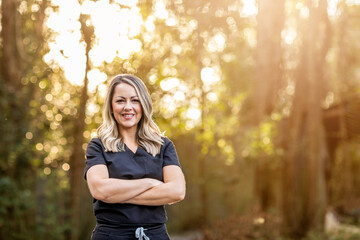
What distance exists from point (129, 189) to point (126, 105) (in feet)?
1.69

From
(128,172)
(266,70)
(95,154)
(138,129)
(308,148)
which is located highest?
(266,70)

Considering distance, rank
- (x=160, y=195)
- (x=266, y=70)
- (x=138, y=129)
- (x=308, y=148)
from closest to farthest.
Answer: (x=160, y=195)
(x=138, y=129)
(x=308, y=148)
(x=266, y=70)

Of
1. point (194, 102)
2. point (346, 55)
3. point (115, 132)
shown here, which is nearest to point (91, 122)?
point (194, 102)

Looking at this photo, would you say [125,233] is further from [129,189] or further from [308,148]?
[308,148]

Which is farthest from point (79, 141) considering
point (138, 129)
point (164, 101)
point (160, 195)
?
point (160, 195)

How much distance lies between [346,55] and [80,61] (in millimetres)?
16693

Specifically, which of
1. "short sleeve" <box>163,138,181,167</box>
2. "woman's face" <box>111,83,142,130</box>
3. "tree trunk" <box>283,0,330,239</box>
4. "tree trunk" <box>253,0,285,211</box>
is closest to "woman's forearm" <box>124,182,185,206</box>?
"short sleeve" <box>163,138,181,167</box>

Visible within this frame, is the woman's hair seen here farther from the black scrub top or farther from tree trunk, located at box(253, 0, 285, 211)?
tree trunk, located at box(253, 0, 285, 211)

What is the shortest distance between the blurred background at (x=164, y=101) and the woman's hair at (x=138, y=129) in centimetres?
448

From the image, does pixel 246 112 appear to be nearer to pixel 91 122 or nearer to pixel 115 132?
pixel 91 122

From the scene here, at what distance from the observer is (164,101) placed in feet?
29.1

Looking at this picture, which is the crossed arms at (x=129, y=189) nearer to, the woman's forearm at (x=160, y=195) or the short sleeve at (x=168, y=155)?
the woman's forearm at (x=160, y=195)

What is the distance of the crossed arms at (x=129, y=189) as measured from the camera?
3008 mm

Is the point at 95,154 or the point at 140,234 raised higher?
the point at 95,154
